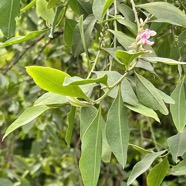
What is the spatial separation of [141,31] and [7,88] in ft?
3.79

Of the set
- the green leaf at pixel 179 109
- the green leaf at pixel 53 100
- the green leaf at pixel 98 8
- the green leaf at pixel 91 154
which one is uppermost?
the green leaf at pixel 98 8

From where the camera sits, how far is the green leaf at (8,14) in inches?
29.9

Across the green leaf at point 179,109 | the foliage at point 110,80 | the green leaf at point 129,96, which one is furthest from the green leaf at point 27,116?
the green leaf at point 179,109

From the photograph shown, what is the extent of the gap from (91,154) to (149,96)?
0.11m

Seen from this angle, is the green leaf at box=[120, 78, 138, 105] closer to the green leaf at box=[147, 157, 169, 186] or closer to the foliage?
the foliage

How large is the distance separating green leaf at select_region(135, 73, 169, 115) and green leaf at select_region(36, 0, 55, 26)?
9.4 inches

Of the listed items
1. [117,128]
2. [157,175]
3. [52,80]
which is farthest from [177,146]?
[52,80]

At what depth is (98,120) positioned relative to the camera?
0.62 metres

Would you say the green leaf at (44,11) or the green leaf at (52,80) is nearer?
the green leaf at (52,80)

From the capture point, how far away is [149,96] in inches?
24.9

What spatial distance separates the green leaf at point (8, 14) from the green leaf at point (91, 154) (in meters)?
0.25

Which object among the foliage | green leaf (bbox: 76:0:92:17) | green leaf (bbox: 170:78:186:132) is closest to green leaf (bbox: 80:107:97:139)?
the foliage

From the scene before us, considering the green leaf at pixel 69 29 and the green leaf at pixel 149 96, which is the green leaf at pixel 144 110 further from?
the green leaf at pixel 69 29

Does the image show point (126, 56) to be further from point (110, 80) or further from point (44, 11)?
point (44, 11)
